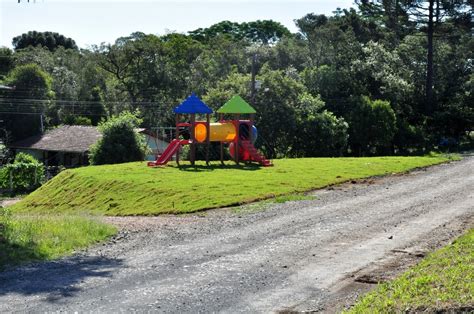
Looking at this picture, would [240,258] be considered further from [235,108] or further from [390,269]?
[235,108]

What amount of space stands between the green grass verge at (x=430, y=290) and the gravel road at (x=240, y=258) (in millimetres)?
794

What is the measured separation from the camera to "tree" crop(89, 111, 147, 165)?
37.2m

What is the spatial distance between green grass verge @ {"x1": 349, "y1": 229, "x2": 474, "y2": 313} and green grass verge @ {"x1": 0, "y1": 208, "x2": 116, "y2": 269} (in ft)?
19.7

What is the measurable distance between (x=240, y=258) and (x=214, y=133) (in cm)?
1808

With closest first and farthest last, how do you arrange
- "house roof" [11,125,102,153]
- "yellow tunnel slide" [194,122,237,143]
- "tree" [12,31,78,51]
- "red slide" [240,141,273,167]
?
"yellow tunnel slide" [194,122,237,143], "red slide" [240,141,273,167], "house roof" [11,125,102,153], "tree" [12,31,78,51]

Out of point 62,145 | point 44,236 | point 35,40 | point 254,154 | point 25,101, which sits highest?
point 35,40

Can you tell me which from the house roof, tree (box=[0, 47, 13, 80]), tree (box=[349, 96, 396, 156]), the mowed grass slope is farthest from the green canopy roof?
tree (box=[0, 47, 13, 80])

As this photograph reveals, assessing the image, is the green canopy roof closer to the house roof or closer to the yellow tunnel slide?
the yellow tunnel slide

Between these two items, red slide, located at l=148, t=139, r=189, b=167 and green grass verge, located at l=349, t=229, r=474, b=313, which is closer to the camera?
green grass verge, located at l=349, t=229, r=474, b=313

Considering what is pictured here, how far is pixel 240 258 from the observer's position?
12.0 m

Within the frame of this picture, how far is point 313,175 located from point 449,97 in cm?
2969

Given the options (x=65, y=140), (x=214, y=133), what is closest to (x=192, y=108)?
(x=214, y=133)

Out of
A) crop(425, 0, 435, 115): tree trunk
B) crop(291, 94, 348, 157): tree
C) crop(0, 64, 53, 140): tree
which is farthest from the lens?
crop(0, 64, 53, 140): tree

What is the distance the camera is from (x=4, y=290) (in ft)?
32.4
